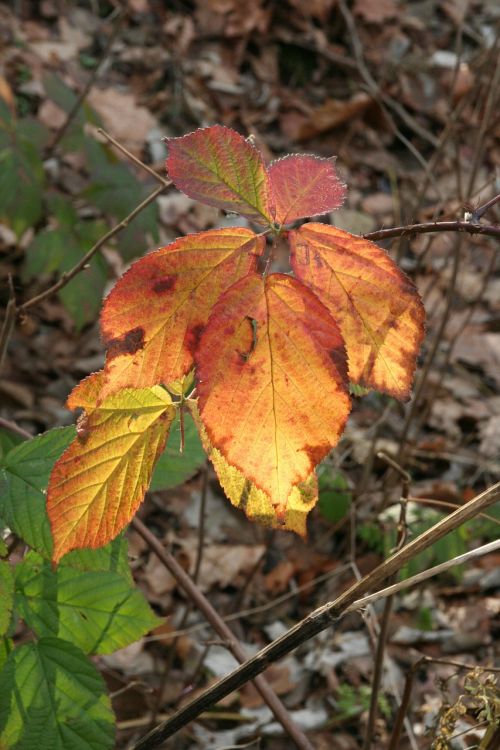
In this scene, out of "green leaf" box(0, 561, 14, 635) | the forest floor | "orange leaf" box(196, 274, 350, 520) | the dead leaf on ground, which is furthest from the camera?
the dead leaf on ground

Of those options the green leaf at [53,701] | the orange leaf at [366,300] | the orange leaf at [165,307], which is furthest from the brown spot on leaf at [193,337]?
the green leaf at [53,701]

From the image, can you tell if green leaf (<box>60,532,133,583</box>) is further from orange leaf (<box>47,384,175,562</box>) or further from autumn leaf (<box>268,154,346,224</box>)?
autumn leaf (<box>268,154,346,224</box>)

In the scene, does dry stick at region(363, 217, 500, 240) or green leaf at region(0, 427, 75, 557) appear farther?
green leaf at region(0, 427, 75, 557)

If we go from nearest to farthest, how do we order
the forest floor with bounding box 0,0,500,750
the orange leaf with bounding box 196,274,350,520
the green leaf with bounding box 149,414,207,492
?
the orange leaf with bounding box 196,274,350,520 < the green leaf with bounding box 149,414,207,492 < the forest floor with bounding box 0,0,500,750

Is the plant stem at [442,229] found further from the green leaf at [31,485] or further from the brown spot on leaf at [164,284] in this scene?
the green leaf at [31,485]

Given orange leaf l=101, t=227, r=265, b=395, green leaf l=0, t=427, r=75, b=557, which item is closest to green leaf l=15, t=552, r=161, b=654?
green leaf l=0, t=427, r=75, b=557

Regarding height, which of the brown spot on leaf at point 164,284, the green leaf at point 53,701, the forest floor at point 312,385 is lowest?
the forest floor at point 312,385
